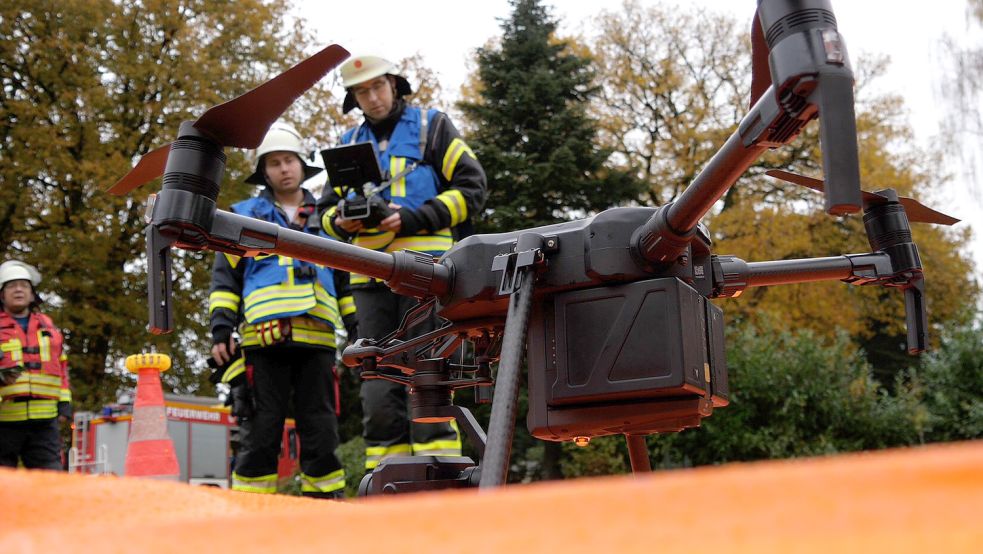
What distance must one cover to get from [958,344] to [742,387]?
4436 millimetres

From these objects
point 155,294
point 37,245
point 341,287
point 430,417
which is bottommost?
point 430,417

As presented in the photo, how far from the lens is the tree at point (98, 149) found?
15602mm

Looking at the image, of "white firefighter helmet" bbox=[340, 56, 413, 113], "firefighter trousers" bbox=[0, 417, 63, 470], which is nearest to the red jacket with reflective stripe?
"firefighter trousers" bbox=[0, 417, 63, 470]

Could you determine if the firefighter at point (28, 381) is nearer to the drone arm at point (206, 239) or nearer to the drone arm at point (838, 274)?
the drone arm at point (206, 239)

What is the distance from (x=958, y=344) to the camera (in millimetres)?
14539

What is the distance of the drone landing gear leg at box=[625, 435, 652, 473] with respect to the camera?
2076 mm

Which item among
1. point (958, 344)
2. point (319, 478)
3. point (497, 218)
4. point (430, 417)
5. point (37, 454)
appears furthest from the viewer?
point (497, 218)

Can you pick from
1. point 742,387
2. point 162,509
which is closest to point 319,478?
point 162,509

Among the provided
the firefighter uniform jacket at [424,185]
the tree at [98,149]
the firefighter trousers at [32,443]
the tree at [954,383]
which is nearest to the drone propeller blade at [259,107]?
the firefighter uniform jacket at [424,185]

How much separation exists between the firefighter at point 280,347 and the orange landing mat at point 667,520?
397 cm

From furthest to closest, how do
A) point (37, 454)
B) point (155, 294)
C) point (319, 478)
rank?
point (37, 454) < point (319, 478) < point (155, 294)

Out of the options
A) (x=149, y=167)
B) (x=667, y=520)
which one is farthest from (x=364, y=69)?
(x=667, y=520)

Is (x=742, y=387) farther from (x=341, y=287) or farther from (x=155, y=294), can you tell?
(x=155, y=294)

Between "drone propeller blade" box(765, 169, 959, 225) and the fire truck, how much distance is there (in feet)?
35.3
